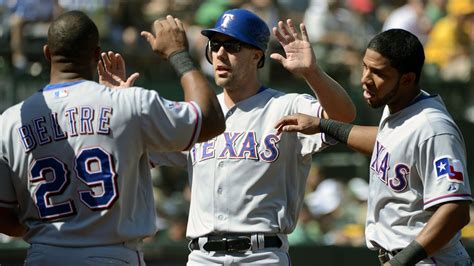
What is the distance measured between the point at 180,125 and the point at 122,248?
24.9 inches

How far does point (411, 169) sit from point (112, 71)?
5.92ft

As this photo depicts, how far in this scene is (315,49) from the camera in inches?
446

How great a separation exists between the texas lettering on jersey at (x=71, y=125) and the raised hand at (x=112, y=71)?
1066 mm

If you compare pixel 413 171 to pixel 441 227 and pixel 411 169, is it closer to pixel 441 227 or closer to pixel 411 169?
pixel 411 169

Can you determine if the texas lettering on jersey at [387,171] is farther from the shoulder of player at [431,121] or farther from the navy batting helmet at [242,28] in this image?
the navy batting helmet at [242,28]

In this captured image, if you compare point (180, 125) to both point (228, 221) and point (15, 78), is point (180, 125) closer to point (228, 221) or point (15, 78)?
point (228, 221)

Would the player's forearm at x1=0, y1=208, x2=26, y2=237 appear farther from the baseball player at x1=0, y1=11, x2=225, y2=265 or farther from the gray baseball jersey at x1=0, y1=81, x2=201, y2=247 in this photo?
the gray baseball jersey at x1=0, y1=81, x2=201, y2=247

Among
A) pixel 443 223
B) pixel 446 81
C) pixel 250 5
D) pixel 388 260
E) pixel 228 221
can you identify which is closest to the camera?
pixel 443 223

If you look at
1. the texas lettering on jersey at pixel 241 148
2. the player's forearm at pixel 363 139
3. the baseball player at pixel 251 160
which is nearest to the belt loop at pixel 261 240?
the baseball player at pixel 251 160

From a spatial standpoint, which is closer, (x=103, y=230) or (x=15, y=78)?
(x=103, y=230)

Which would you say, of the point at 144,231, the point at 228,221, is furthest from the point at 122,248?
the point at 228,221

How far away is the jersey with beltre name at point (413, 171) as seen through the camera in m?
4.70

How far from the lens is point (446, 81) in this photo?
424 inches

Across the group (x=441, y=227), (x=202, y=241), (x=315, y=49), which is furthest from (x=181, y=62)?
(x=315, y=49)
